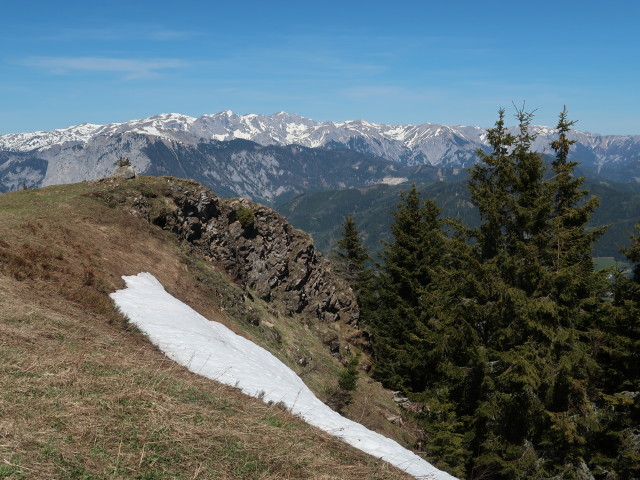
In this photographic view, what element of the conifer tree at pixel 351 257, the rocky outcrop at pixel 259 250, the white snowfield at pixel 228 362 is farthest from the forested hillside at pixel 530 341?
the conifer tree at pixel 351 257

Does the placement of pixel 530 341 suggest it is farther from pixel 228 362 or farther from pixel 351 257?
pixel 351 257

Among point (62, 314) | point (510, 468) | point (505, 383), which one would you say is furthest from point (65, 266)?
point (510, 468)

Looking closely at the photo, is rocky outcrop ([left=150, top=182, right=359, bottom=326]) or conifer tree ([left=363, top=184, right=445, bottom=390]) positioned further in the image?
rocky outcrop ([left=150, top=182, right=359, bottom=326])

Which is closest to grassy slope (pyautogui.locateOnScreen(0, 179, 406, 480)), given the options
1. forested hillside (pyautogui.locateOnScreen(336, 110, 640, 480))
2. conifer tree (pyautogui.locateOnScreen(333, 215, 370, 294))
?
forested hillside (pyautogui.locateOnScreen(336, 110, 640, 480))

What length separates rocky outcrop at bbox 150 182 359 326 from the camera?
32062mm

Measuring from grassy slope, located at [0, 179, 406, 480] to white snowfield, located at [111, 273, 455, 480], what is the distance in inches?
31.9

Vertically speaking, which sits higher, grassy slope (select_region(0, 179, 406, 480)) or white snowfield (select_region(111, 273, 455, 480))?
grassy slope (select_region(0, 179, 406, 480))

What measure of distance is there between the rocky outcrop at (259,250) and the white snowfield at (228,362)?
1196 cm

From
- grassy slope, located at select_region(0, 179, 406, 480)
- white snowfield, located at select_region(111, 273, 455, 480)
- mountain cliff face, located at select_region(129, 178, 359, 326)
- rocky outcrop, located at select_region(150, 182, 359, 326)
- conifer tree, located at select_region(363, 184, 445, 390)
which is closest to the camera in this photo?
grassy slope, located at select_region(0, 179, 406, 480)

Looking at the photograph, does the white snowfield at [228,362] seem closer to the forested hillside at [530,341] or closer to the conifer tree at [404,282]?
the forested hillside at [530,341]

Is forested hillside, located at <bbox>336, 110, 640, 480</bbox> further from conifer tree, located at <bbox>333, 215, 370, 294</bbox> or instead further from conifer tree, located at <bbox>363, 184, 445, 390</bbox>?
conifer tree, located at <bbox>333, 215, 370, 294</bbox>

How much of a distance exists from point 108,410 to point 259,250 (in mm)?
27969

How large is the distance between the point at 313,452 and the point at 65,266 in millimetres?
13105

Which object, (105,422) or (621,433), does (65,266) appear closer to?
(105,422)
